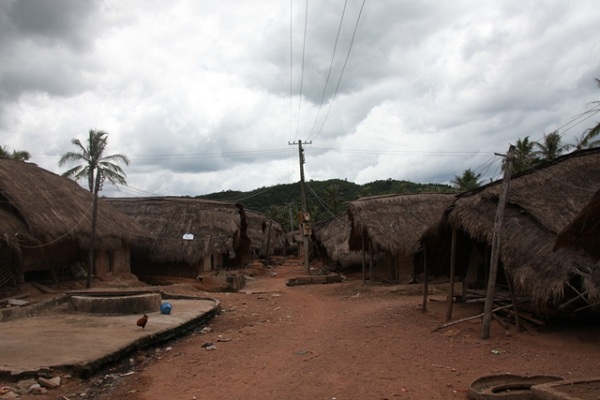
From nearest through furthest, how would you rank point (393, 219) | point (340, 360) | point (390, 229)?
point (340, 360) < point (390, 229) < point (393, 219)

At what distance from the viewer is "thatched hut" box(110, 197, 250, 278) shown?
22.2 metres

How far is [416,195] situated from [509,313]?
1201cm

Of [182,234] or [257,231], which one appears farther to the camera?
[257,231]

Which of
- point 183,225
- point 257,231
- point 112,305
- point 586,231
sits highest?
point 183,225

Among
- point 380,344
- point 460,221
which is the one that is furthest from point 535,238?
point 380,344

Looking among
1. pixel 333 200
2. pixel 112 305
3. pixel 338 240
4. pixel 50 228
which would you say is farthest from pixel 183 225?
pixel 333 200

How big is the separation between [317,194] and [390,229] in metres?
46.1

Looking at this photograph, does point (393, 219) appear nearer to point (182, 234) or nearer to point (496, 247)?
point (182, 234)

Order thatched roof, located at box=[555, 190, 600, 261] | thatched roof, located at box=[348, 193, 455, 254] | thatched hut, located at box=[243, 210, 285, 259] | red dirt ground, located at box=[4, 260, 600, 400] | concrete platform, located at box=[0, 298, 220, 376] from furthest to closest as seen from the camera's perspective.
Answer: thatched hut, located at box=[243, 210, 285, 259]
thatched roof, located at box=[348, 193, 455, 254]
concrete platform, located at box=[0, 298, 220, 376]
red dirt ground, located at box=[4, 260, 600, 400]
thatched roof, located at box=[555, 190, 600, 261]

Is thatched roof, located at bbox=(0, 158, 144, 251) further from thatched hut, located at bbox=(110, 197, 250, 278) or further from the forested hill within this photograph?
the forested hill

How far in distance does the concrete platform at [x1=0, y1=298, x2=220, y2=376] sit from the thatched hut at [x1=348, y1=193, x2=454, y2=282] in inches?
323

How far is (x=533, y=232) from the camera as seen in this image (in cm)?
929

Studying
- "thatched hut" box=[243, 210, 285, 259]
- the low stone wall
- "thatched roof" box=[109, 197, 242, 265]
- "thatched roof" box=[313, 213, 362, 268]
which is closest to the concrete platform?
the low stone wall

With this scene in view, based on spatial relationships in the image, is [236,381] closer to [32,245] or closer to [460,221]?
[460,221]
